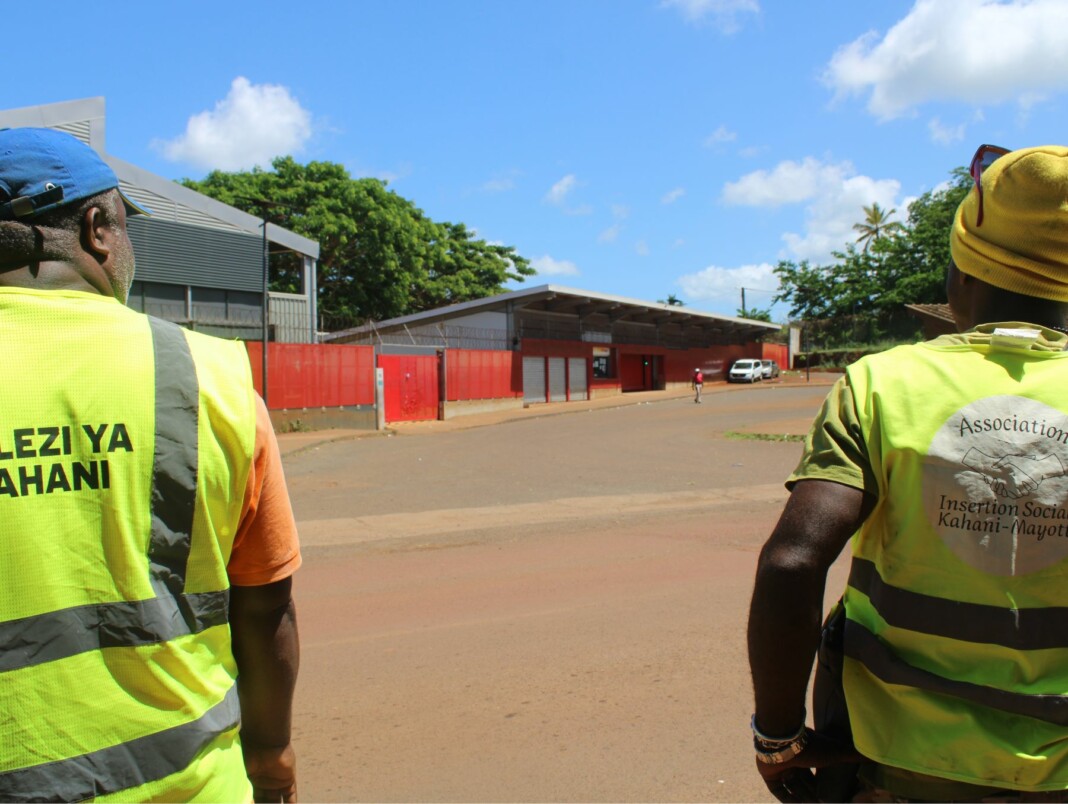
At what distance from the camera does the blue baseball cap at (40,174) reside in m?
1.44

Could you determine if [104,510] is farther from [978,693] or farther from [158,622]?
[978,693]

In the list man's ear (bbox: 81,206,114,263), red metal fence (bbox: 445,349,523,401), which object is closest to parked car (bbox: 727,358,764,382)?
red metal fence (bbox: 445,349,523,401)

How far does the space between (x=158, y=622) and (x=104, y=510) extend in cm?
21

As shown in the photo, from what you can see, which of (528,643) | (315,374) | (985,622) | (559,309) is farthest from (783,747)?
(559,309)

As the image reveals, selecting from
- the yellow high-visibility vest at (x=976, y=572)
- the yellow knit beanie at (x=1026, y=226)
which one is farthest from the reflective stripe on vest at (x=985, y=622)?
the yellow knit beanie at (x=1026, y=226)

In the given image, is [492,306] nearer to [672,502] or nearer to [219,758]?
[672,502]

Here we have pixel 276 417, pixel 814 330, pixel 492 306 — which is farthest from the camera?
pixel 814 330

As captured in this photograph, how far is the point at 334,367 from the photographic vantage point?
2417 centimetres

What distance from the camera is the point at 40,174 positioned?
4.77 ft

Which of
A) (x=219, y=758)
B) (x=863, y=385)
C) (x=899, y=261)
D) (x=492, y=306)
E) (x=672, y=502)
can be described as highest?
(x=899, y=261)

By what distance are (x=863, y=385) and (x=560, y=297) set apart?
114ft

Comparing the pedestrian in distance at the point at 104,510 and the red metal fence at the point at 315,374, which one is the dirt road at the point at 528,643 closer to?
the pedestrian in distance at the point at 104,510

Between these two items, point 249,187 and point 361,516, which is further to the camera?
point 249,187

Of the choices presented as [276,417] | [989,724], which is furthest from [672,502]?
[276,417]
